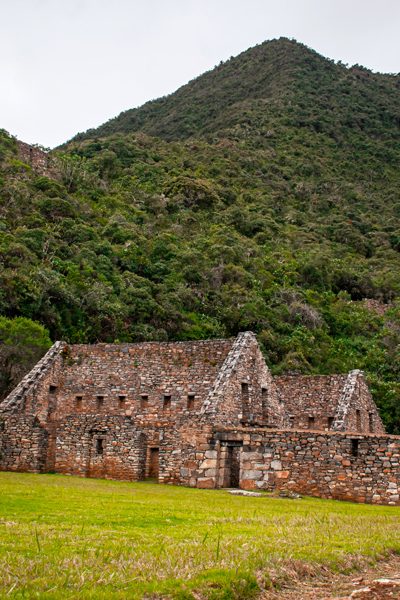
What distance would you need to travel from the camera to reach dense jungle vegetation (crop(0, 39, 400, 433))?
134 feet

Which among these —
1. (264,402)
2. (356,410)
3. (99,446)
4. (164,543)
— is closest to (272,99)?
(356,410)

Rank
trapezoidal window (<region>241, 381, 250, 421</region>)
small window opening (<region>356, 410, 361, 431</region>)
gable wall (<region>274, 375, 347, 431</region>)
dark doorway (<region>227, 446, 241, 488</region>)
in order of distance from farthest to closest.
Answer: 1. gable wall (<region>274, 375, 347, 431</region>)
2. small window opening (<region>356, 410, 361, 431</region>)
3. trapezoidal window (<region>241, 381, 250, 421</region>)
4. dark doorway (<region>227, 446, 241, 488</region>)

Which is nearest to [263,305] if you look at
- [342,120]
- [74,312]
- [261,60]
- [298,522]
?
[74,312]

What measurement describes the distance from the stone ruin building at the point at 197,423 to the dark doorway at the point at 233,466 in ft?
0.12

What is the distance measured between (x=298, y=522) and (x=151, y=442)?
34.2 feet

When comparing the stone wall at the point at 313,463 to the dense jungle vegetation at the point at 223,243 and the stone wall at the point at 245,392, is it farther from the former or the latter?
the dense jungle vegetation at the point at 223,243

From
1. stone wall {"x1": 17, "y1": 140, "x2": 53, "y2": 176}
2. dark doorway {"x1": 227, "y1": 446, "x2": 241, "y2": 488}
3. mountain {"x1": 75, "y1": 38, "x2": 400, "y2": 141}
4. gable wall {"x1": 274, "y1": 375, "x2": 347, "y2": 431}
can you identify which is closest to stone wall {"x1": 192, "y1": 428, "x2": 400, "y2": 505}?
dark doorway {"x1": 227, "y1": 446, "x2": 241, "y2": 488}

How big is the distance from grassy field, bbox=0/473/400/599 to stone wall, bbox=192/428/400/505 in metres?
2.14

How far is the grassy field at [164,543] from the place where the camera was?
6.45 meters

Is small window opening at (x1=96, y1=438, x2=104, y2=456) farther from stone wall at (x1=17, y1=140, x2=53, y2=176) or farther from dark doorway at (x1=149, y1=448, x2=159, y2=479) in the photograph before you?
stone wall at (x1=17, y1=140, x2=53, y2=176)

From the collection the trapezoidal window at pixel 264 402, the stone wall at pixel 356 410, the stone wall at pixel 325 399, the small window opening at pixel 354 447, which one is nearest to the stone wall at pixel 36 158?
the stone wall at pixel 325 399

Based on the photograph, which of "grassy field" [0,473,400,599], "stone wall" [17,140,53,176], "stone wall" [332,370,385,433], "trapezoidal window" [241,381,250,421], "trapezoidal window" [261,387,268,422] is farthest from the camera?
"stone wall" [17,140,53,176]

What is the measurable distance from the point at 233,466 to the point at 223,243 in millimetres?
42780

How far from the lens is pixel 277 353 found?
44.4 metres
